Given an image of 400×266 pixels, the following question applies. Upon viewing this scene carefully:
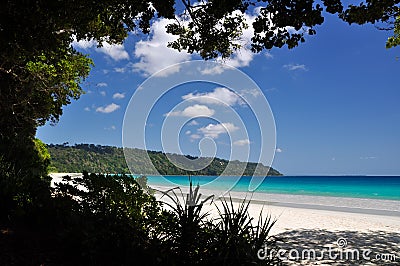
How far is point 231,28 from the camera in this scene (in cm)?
800

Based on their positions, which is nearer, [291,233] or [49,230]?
[49,230]

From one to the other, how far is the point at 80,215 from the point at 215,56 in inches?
224

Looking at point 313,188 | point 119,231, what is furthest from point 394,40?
point 313,188

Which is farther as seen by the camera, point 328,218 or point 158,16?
point 328,218

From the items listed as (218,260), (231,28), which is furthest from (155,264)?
(231,28)

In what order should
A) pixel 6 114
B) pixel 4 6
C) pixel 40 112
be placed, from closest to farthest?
pixel 4 6, pixel 6 114, pixel 40 112

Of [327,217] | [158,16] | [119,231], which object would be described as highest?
[158,16]

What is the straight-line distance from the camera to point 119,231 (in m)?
4.47

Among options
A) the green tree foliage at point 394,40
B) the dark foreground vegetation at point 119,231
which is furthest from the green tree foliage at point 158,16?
the dark foreground vegetation at point 119,231

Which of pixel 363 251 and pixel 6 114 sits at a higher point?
pixel 6 114

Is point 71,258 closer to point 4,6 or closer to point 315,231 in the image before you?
point 4,6

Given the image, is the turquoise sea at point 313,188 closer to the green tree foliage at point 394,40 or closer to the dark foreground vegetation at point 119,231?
the dark foreground vegetation at point 119,231

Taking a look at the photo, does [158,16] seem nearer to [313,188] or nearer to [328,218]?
[328,218]

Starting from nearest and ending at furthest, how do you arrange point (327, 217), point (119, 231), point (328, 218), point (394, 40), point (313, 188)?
point (119, 231)
point (394, 40)
point (328, 218)
point (327, 217)
point (313, 188)
